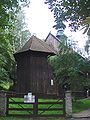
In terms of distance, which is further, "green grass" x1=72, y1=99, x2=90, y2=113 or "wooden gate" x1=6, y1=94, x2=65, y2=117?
"green grass" x1=72, y1=99, x2=90, y2=113

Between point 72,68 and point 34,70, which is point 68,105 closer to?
point 72,68

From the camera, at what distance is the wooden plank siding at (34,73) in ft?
102

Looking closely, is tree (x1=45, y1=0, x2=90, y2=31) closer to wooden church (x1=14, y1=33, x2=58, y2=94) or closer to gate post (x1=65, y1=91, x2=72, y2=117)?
gate post (x1=65, y1=91, x2=72, y2=117)

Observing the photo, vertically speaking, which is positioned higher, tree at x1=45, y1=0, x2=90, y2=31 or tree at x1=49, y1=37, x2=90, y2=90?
tree at x1=45, y1=0, x2=90, y2=31

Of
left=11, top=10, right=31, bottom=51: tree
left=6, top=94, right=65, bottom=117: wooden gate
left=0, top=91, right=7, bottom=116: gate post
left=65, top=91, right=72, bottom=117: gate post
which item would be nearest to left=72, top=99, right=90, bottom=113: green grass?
left=65, top=91, right=72, bottom=117: gate post

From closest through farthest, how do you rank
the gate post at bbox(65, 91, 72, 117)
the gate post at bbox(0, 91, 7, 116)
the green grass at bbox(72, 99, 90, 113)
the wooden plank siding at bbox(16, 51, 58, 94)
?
the gate post at bbox(0, 91, 7, 116) → the gate post at bbox(65, 91, 72, 117) → the green grass at bbox(72, 99, 90, 113) → the wooden plank siding at bbox(16, 51, 58, 94)

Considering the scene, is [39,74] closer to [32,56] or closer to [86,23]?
[32,56]

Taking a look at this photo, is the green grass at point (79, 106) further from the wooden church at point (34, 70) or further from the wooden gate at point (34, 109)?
the wooden church at point (34, 70)

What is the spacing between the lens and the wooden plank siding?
31.0 metres

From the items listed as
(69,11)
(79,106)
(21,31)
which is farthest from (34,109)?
(21,31)

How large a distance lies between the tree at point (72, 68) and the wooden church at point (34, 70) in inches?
278

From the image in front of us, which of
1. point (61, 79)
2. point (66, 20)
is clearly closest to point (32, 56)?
point (61, 79)

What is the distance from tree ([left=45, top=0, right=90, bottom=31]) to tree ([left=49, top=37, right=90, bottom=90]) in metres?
5.73

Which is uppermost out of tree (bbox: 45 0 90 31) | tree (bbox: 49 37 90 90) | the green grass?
tree (bbox: 45 0 90 31)
